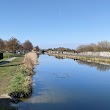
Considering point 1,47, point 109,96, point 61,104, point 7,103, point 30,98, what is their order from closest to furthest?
1. point 7,103
2. point 61,104
3. point 30,98
4. point 109,96
5. point 1,47

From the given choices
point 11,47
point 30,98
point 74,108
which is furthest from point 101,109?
point 11,47

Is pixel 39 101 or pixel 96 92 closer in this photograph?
pixel 39 101

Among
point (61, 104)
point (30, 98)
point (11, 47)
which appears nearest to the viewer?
point (61, 104)

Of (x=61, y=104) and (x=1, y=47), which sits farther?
(x=1, y=47)

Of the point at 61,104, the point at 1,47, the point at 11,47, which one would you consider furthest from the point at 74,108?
the point at 1,47

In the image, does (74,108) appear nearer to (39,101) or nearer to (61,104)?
(61,104)

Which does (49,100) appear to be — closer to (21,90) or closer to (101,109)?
(21,90)

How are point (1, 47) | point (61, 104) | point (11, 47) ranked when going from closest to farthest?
point (61, 104) → point (11, 47) → point (1, 47)

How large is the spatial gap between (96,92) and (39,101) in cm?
575

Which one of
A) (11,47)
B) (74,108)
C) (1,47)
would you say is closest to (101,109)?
(74,108)

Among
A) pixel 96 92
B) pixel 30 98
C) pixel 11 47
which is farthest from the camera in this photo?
pixel 11 47

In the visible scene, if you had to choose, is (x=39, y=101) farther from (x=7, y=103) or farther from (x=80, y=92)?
(x=80, y=92)

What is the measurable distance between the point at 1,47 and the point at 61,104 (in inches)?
3174

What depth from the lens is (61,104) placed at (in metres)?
15.9
